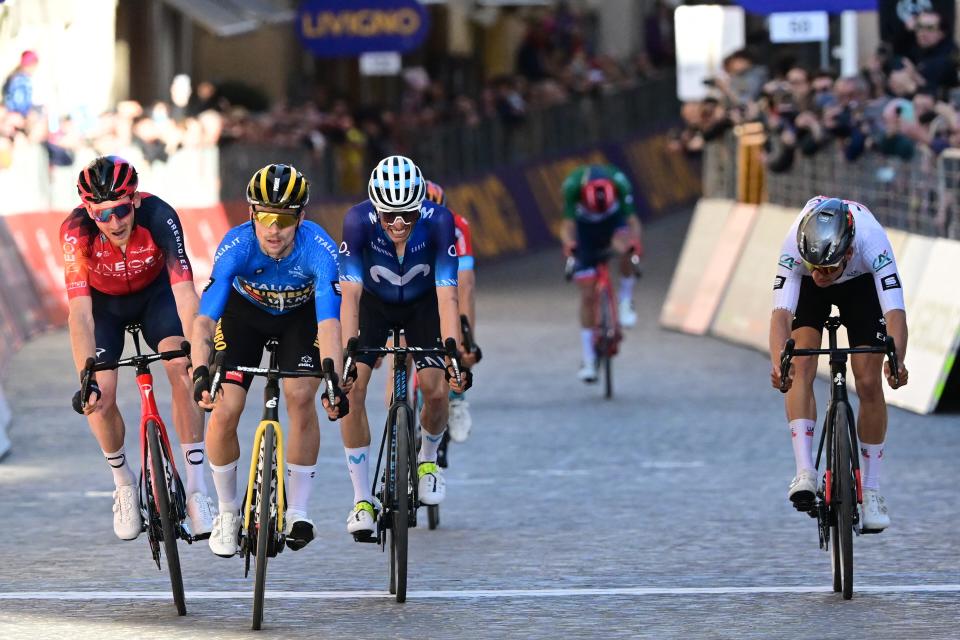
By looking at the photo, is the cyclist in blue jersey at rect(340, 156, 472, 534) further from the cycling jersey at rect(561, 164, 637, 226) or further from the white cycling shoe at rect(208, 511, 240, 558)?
the cycling jersey at rect(561, 164, 637, 226)

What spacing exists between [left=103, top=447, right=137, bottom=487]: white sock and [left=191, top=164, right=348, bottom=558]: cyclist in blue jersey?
0.48 meters

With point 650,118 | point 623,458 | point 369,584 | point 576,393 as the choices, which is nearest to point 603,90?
point 650,118

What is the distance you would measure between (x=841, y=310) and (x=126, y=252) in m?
3.19

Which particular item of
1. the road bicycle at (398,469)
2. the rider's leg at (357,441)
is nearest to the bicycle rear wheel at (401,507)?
the road bicycle at (398,469)

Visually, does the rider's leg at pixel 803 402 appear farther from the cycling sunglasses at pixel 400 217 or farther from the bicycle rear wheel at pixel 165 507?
the bicycle rear wheel at pixel 165 507

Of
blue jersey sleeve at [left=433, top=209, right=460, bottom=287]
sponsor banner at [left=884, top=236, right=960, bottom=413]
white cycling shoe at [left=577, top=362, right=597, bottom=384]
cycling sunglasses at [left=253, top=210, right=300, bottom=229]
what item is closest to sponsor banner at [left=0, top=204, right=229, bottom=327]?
white cycling shoe at [left=577, top=362, right=597, bottom=384]

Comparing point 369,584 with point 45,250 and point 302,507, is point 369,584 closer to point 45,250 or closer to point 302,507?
point 302,507

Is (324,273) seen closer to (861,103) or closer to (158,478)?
(158,478)

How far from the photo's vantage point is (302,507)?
31.5 ft

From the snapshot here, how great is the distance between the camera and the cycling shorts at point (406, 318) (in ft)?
36.4

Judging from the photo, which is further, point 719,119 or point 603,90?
point 603,90

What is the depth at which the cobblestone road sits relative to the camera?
9180 millimetres

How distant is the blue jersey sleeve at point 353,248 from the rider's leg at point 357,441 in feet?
1.63

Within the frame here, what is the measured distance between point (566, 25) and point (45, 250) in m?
27.2
